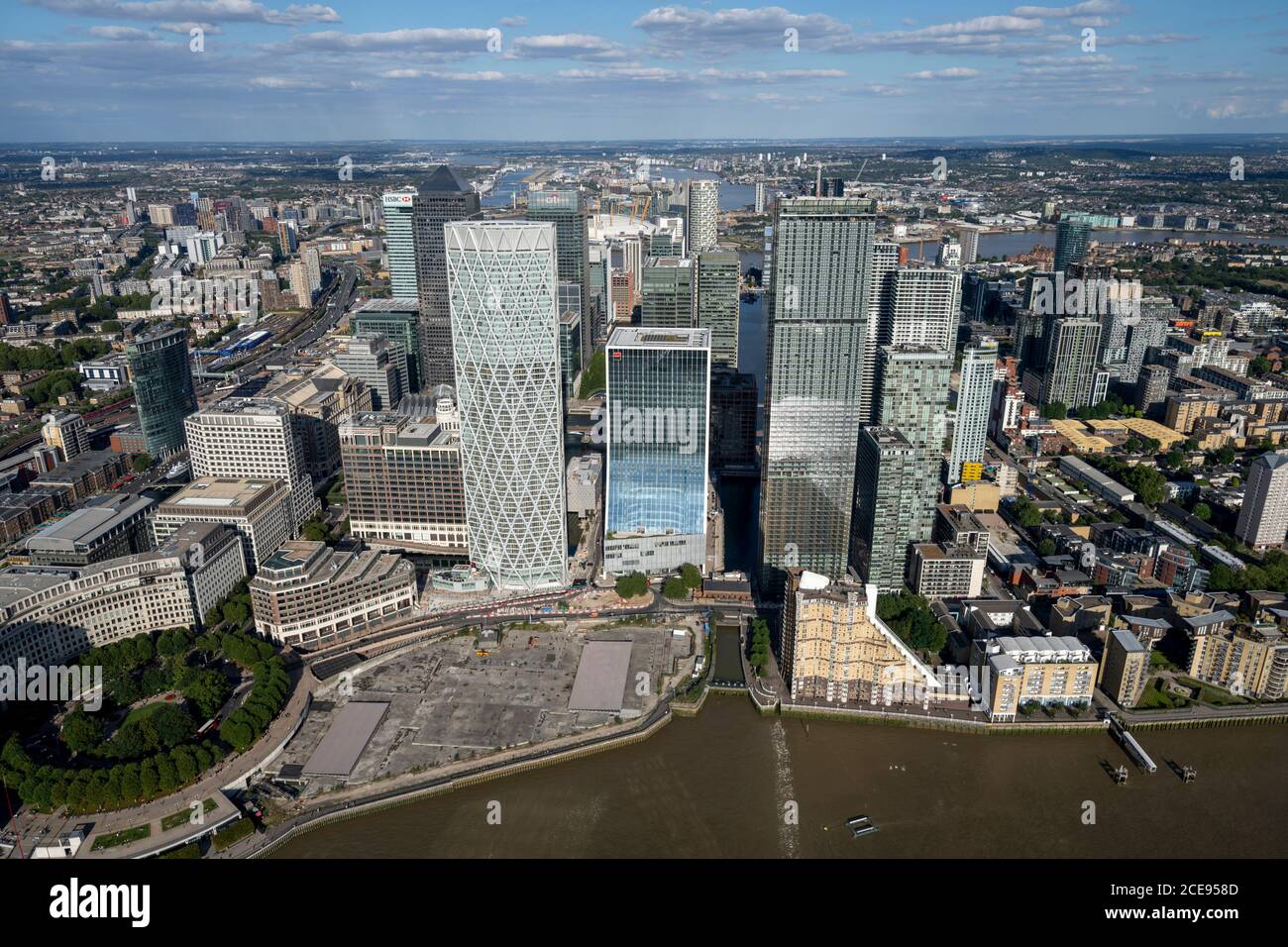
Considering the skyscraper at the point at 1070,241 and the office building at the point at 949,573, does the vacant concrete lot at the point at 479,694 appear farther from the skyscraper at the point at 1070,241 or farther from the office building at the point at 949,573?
the skyscraper at the point at 1070,241

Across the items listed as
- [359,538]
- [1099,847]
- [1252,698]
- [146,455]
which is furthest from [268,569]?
[1252,698]

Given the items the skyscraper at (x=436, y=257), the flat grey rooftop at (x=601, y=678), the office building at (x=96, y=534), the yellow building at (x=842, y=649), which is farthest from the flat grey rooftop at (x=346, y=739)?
the skyscraper at (x=436, y=257)

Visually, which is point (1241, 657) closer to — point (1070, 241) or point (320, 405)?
point (320, 405)

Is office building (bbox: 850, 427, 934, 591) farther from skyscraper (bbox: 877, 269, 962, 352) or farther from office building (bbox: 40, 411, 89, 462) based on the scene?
office building (bbox: 40, 411, 89, 462)

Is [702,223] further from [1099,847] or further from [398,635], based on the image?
[1099,847]

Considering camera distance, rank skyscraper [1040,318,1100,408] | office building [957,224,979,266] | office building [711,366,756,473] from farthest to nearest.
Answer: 1. office building [957,224,979,266]
2. skyscraper [1040,318,1100,408]
3. office building [711,366,756,473]

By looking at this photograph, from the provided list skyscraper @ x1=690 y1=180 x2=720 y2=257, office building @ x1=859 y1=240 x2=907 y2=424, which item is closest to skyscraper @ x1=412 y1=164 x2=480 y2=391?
office building @ x1=859 y1=240 x2=907 y2=424
